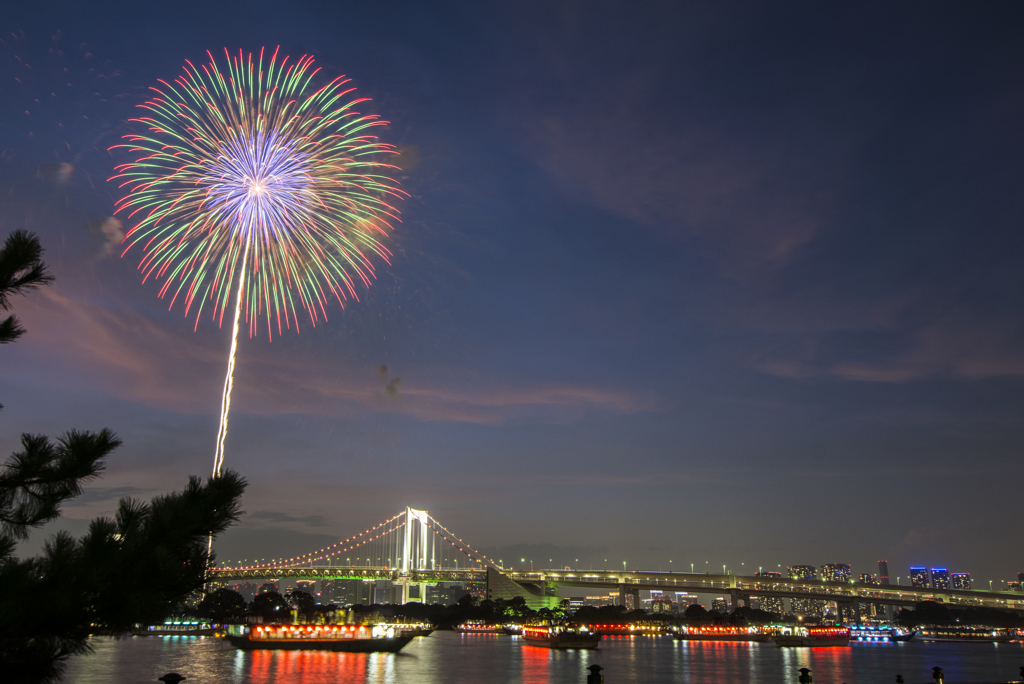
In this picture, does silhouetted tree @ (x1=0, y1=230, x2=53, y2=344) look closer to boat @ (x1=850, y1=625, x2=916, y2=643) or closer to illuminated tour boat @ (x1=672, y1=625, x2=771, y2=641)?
illuminated tour boat @ (x1=672, y1=625, x2=771, y2=641)

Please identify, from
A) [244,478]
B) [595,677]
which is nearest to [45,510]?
Answer: [244,478]

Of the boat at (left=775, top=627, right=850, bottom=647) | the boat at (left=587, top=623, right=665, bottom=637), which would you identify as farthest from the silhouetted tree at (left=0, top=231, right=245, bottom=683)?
the boat at (left=587, top=623, right=665, bottom=637)

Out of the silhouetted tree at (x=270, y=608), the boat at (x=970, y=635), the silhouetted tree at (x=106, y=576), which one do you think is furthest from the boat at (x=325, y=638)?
the boat at (x=970, y=635)

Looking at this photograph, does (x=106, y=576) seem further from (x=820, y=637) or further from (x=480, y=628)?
(x=480, y=628)

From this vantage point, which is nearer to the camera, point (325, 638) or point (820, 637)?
point (325, 638)

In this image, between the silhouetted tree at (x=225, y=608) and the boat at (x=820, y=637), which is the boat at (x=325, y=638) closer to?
the silhouetted tree at (x=225, y=608)

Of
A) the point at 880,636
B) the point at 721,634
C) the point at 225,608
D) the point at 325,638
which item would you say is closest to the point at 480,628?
the point at 721,634
